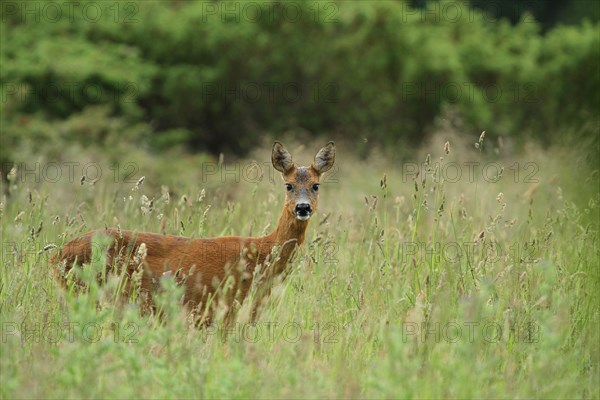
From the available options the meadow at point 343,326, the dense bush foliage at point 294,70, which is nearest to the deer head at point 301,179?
the meadow at point 343,326

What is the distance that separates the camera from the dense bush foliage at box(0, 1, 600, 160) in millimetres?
15633

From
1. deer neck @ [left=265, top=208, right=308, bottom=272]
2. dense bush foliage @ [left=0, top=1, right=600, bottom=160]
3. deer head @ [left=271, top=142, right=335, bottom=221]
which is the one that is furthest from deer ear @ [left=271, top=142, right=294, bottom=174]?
dense bush foliage @ [left=0, top=1, right=600, bottom=160]

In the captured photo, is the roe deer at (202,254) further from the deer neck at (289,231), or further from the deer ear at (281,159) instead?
the deer ear at (281,159)

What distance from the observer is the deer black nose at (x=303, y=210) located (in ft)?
21.7

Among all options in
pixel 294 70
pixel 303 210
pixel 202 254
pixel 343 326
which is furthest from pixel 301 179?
pixel 294 70

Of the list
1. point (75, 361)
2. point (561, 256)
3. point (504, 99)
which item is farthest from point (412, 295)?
point (504, 99)

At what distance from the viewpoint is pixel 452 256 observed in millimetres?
6723

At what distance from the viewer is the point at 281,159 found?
23.5 feet

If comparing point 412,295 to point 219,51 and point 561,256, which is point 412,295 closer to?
point 561,256

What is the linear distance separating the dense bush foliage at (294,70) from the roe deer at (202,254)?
873 centimetres

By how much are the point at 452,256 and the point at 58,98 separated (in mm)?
9706

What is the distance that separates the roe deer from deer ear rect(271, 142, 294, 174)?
0.26 metres

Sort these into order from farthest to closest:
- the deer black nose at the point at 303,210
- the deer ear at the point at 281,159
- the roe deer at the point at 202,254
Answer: the deer ear at the point at 281,159
the deer black nose at the point at 303,210
the roe deer at the point at 202,254

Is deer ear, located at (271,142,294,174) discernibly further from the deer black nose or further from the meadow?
the deer black nose
